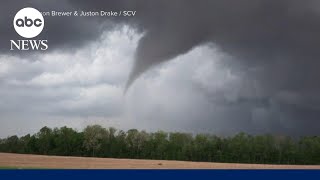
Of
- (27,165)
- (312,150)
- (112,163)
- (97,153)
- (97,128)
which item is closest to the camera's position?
(27,165)

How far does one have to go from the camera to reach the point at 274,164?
133m

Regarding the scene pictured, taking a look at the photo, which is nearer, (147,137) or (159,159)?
(159,159)

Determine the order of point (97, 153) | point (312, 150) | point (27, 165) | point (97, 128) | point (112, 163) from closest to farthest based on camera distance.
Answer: point (27, 165) < point (112, 163) < point (97, 153) < point (97, 128) < point (312, 150)

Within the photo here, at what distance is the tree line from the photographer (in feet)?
401

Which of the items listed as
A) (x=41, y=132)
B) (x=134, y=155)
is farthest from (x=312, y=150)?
(x=41, y=132)

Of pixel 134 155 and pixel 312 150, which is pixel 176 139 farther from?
pixel 312 150

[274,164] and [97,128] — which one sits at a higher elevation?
[97,128]

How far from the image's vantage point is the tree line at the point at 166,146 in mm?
122125

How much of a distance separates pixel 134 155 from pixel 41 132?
24.9 meters

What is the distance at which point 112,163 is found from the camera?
97.6 m

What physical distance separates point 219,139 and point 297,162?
21747 mm

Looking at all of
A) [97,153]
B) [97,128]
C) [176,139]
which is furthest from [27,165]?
[176,139]

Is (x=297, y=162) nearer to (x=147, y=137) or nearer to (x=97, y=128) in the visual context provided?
(x=147, y=137)

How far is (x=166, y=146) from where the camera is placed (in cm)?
13125
